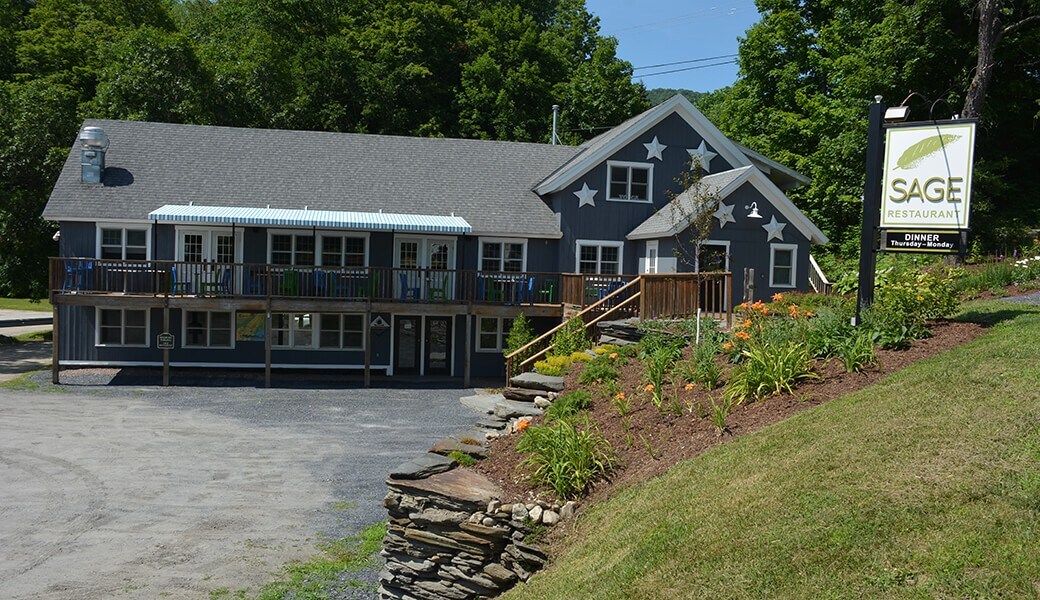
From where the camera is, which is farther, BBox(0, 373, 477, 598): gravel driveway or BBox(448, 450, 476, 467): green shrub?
BBox(0, 373, 477, 598): gravel driveway

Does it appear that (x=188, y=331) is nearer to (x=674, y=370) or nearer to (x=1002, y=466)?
(x=674, y=370)

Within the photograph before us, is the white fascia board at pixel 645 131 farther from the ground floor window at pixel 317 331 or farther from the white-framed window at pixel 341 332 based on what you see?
the ground floor window at pixel 317 331

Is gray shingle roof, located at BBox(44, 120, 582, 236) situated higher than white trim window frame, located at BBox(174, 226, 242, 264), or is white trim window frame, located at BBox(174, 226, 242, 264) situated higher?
gray shingle roof, located at BBox(44, 120, 582, 236)

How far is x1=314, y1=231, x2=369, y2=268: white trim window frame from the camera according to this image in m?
24.9

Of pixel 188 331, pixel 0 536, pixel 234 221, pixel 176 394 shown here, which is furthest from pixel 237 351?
pixel 0 536

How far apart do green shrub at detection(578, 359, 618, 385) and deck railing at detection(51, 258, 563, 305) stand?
1227 cm

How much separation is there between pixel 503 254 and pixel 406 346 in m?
4.44

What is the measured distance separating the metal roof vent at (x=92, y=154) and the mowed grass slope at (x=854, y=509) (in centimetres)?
2246

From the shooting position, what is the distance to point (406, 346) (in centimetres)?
2616

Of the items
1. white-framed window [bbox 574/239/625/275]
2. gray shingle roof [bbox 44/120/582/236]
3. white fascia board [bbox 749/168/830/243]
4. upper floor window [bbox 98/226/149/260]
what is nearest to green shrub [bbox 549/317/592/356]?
white fascia board [bbox 749/168/830/243]

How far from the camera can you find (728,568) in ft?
18.9

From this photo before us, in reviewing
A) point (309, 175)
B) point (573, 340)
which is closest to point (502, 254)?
point (309, 175)

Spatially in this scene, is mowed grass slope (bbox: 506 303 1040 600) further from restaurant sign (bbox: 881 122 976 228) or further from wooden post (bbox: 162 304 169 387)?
wooden post (bbox: 162 304 169 387)

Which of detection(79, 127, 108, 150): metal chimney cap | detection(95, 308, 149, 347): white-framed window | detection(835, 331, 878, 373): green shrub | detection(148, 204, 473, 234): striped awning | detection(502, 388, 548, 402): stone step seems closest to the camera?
detection(835, 331, 878, 373): green shrub
